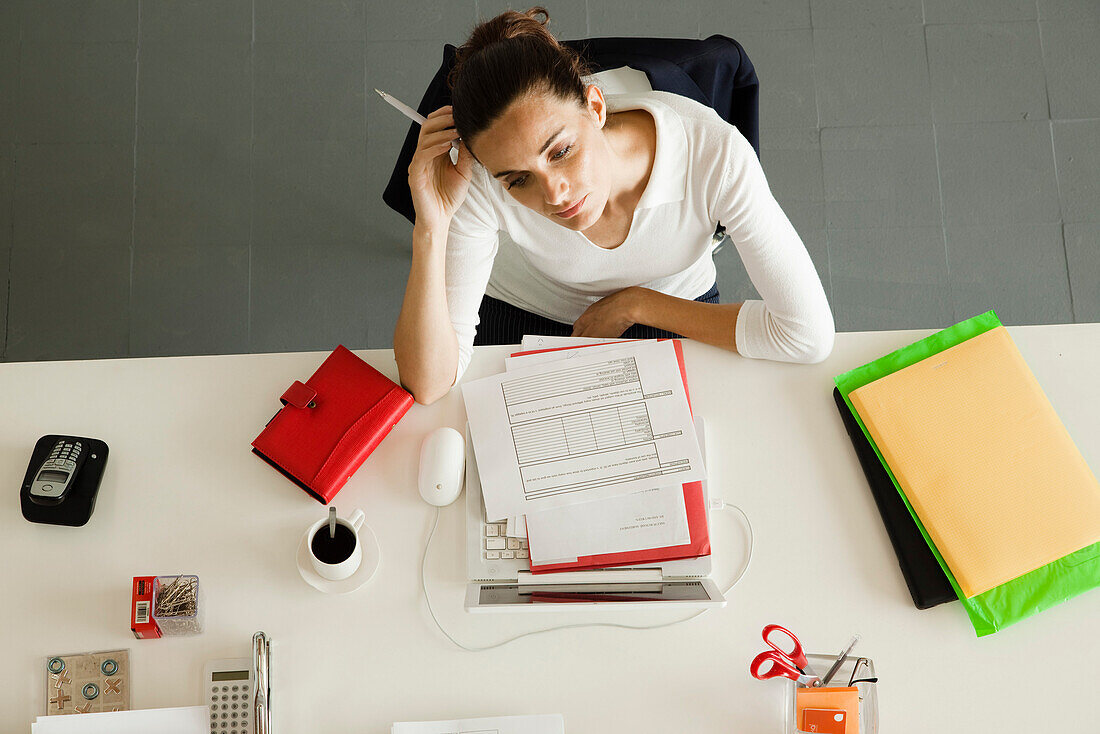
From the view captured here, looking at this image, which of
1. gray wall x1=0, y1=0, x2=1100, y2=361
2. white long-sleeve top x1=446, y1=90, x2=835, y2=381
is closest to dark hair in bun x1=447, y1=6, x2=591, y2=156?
white long-sleeve top x1=446, y1=90, x2=835, y2=381

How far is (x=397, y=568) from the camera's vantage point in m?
1.13

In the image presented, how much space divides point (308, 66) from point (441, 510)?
4.77ft

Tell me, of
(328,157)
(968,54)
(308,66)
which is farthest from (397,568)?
(968,54)

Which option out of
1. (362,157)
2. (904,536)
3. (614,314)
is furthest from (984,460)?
(362,157)

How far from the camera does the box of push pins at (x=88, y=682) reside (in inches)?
41.8

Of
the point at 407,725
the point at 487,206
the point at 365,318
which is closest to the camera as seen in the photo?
the point at 407,725

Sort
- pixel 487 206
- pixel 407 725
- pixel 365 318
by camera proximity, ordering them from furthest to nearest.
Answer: pixel 365 318
pixel 487 206
pixel 407 725

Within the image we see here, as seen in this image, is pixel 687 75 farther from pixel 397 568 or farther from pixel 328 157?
pixel 328 157

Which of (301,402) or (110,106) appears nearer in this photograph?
(301,402)

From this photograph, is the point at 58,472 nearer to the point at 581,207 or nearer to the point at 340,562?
the point at 340,562

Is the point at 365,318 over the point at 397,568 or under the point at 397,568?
over

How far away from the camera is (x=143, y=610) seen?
1067 mm

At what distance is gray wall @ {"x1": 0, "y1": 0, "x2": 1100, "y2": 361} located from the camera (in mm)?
2037

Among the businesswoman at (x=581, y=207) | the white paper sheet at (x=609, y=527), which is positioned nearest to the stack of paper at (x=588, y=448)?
the white paper sheet at (x=609, y=527)
